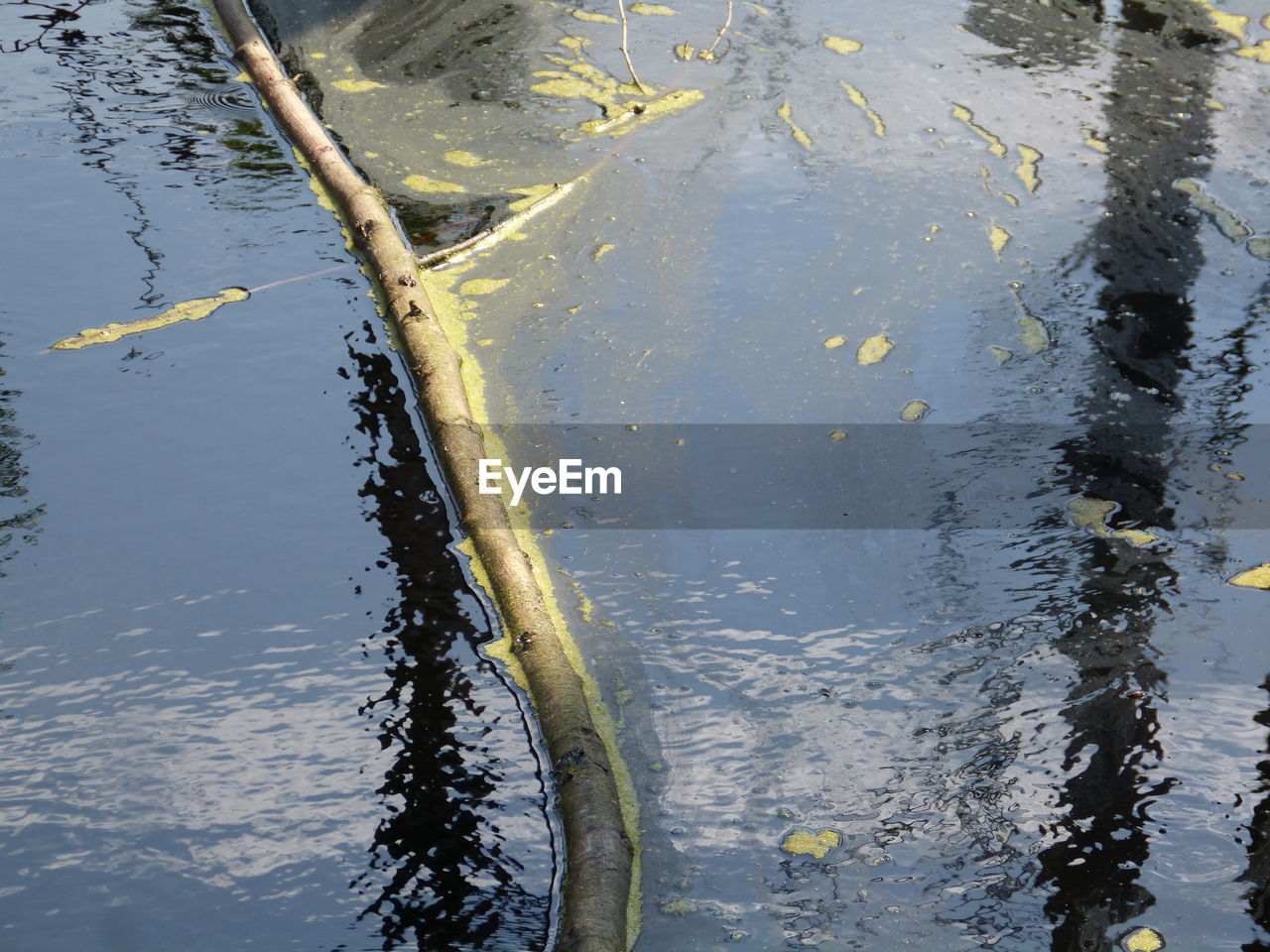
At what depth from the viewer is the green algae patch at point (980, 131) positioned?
505cm

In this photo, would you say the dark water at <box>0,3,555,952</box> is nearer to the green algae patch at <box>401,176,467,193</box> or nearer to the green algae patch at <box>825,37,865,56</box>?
the green algae patch at <box>401,176,467,193</box>

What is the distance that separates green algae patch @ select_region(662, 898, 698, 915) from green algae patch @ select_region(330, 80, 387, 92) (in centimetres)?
450

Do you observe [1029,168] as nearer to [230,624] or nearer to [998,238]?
[998,238]

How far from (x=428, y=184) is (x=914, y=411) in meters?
2.41

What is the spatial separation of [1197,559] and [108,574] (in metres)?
3.03

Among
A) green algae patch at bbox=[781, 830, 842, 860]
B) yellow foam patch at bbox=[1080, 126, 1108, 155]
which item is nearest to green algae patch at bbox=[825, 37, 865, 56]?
yellow foam patch at bbox=[1080, 126, 1108, 155]

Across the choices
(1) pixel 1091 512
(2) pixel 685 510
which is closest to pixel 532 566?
(2) pixel 685 510

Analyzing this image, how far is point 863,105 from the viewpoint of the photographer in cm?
542

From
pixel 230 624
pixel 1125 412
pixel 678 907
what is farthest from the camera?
pixel 1125 412

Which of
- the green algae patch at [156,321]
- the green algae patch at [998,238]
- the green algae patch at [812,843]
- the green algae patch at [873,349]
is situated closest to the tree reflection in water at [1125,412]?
the green algae patch at [998,238]

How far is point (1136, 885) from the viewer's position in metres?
2.43

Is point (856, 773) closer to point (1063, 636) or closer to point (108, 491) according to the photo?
point (1063, 636)

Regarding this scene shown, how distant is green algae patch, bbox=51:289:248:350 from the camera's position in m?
4.09

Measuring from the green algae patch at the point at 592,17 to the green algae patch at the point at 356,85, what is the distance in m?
1.20
